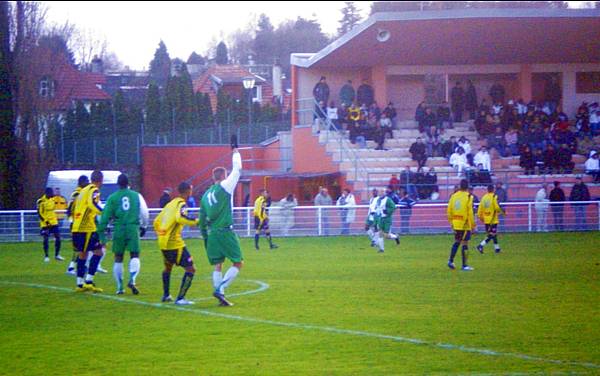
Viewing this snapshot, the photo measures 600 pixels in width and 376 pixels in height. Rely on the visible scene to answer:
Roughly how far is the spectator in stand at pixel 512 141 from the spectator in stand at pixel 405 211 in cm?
706

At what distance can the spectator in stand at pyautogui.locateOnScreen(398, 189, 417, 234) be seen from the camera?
34.7 metres

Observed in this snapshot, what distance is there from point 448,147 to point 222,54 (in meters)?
47.7

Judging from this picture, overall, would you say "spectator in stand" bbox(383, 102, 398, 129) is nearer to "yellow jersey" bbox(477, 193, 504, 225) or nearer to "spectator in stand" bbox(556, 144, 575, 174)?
"spectator in stand" bbox(556, 144, 575, 174)

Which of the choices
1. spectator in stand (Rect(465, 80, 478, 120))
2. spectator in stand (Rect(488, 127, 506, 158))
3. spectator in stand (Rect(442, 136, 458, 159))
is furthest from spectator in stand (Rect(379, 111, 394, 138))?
spectator in stand (Rect(488, 127, 506, 158))

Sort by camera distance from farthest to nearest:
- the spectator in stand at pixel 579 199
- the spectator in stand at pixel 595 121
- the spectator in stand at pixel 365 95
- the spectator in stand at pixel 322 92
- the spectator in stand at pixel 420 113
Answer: the spectator in stand at pixel 365 95
the spectator in stand at pixel 322 92
the spectator in stand at pixel 420 113
the spectator in stand at pixel 595 121
the spectator in stand at pixel 579 199

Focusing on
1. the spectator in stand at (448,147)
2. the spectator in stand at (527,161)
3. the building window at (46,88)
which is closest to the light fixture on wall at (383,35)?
the spectator in stand at (448,147)

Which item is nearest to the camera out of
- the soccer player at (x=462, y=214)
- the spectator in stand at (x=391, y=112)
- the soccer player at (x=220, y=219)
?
the soccer player at (x=220, y=219)

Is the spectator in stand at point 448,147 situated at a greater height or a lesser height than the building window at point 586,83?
lesser

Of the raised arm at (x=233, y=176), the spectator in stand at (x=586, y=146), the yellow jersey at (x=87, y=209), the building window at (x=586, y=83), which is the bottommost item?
the yellow jersey at (x=87, y=209)

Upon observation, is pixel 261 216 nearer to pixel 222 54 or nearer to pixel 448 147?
pixel 448 147

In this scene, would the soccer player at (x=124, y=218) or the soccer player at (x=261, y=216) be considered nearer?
the soccer player at (x=124, y=218)

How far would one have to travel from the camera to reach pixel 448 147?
39812mm

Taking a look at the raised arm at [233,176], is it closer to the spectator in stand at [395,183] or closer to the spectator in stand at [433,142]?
the spectator in stand at [395,183]

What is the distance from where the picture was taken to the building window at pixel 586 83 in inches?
1727
